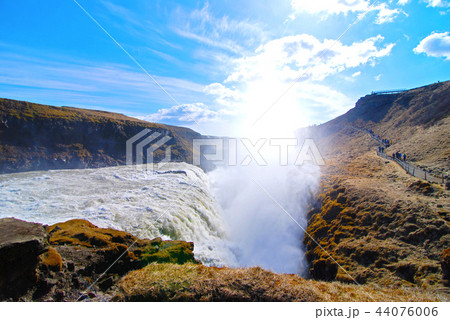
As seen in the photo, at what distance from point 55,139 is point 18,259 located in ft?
194

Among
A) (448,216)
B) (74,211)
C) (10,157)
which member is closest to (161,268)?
(74,211)

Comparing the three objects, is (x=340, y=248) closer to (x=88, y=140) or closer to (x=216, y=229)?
(x=216, y=229)

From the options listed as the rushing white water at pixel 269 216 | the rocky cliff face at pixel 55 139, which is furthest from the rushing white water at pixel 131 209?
the rocky cliff face at pixel 55 139

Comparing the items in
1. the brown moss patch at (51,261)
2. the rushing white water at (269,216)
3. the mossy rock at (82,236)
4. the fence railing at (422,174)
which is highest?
the fence railing at (422,174)

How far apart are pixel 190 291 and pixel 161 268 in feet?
7.26

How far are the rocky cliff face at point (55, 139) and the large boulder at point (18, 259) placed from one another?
47.5 m

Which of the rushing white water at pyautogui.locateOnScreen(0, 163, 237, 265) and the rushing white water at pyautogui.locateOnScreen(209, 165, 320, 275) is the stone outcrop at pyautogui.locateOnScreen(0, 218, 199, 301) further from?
the rushing white water at pyautogui.locateOnScreen(209, 165, 320, 275)

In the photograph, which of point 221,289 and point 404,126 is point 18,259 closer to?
point 221,289

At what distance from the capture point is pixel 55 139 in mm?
52625

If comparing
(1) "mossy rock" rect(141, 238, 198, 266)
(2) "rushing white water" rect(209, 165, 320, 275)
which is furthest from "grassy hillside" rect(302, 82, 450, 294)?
(1) "mossy rock" rect(141, 238, 198, 266)

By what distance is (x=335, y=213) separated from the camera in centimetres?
1844

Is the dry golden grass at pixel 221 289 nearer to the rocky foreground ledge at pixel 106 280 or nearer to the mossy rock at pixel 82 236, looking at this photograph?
the rocky foreground ledge at pixel 106 280

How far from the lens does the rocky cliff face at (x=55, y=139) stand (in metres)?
45.6
